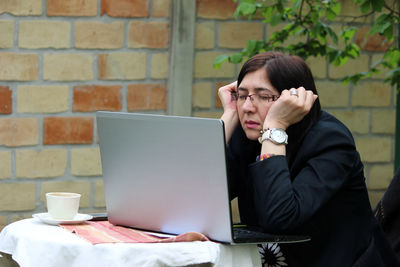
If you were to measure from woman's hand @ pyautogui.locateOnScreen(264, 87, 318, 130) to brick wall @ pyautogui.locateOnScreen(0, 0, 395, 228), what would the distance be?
1.44 metres

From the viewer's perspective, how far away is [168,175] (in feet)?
6.23

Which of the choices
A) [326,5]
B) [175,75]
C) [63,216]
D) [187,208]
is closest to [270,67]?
[187,208]

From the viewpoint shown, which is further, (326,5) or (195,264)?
(326,5)

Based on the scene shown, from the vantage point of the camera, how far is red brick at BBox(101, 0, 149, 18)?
3.46 m

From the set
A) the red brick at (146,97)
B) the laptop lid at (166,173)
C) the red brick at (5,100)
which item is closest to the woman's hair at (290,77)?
the laptop lid at (166,173)

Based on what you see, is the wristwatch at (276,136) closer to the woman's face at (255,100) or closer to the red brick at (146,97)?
the woman's face at (255,100)

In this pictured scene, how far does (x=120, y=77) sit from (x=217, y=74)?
0.45 metres

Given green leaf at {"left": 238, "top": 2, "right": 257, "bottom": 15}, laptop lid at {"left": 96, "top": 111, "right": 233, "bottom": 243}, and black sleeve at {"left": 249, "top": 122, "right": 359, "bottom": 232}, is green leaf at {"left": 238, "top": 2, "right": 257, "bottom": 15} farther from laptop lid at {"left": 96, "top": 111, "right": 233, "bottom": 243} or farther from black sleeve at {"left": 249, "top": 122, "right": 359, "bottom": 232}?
→ laptop lid at {"left": 96, "top": 111, "right": 233, "bottom": 243}

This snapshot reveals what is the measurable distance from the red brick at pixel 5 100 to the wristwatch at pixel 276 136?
1597mm

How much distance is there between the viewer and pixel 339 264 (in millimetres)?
2043

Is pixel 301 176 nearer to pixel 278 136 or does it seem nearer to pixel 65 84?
pixel 278 136

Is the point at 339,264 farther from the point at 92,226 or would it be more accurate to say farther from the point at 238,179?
the point at 92,226

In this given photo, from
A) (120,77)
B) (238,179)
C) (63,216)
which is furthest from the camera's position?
(120,77)

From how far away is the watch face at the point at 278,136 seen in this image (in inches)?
82.8
